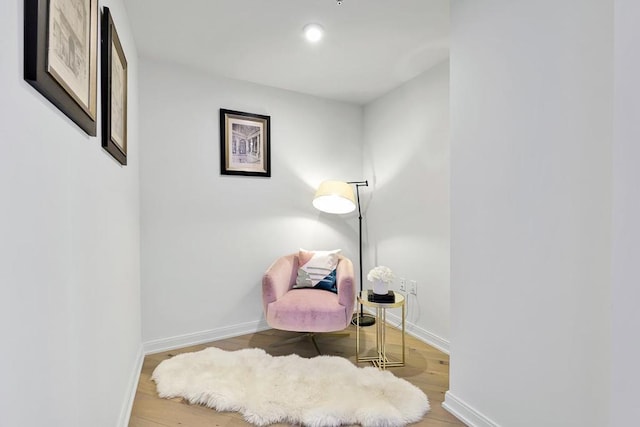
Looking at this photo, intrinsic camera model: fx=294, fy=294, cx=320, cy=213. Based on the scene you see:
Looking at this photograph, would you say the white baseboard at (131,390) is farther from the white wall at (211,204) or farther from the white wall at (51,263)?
the white wall at (211,204)

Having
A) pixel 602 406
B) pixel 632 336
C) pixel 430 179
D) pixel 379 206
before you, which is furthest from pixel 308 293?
pixel 632 336

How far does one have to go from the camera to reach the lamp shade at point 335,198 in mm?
2771

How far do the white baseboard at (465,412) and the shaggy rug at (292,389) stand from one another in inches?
4.9

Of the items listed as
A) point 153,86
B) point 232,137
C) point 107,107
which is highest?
point 153,86

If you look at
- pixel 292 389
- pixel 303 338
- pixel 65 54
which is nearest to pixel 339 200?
pixel 303 338

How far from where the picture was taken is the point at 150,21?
1.91 m

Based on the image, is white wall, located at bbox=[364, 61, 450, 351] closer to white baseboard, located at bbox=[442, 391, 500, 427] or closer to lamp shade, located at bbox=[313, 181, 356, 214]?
lamp shade, located at bbox=[313, 181, 356, 214]

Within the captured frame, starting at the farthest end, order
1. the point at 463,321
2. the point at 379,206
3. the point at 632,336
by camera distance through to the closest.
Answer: the point at 379,206 < the point at 463,321 < the point at 632,336

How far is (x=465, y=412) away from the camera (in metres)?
1.60

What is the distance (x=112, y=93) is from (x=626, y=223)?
1.99 m

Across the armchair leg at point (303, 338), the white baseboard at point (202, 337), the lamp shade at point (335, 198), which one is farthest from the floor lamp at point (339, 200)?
the white baseboard at point (202, 337)

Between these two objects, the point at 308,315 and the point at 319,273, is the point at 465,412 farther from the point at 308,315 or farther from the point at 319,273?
the point at 319,273

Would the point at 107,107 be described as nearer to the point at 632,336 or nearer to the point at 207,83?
the point at 207,83

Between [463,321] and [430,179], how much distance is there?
1.28 m
